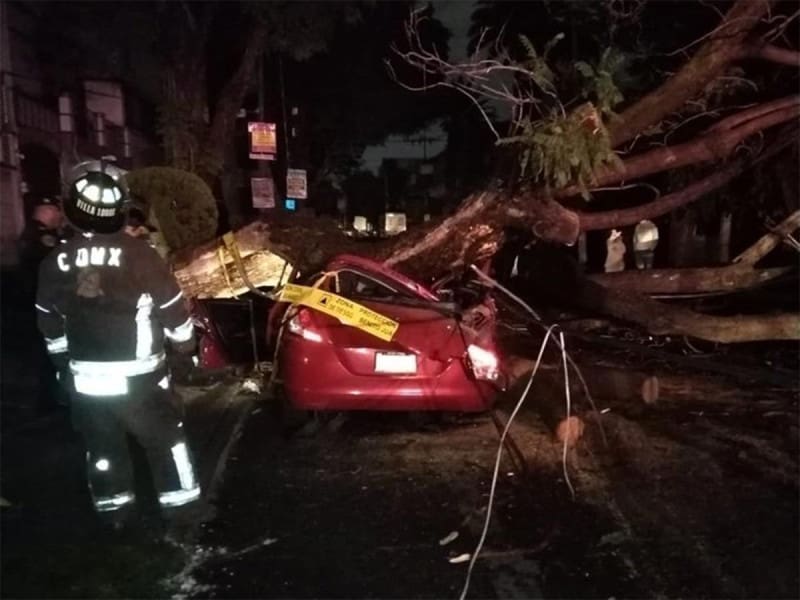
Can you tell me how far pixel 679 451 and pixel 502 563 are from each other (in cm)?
243

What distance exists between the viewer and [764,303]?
11336 millimetres

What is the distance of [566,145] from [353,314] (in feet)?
7.22

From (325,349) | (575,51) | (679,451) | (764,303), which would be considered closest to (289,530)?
(325,349)

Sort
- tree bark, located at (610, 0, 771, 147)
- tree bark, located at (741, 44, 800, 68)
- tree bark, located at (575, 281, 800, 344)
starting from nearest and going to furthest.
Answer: tree bark, located at (610, 0, 771, 147) → tree bark, located at (741, 44, 800, 68) → tree bark, located at (575, 281, 800, 344)

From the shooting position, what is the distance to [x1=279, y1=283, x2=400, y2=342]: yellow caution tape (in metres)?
6.62

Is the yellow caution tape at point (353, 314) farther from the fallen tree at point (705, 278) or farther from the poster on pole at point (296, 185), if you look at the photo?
the poster on pole at point (296, 185)

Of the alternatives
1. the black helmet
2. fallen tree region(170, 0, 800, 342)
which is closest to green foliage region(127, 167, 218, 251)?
fallen tree region(170, 0, 800, 342)

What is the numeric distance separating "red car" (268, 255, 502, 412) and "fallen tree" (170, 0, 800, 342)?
52.6 inches

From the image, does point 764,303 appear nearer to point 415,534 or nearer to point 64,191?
point 415,534

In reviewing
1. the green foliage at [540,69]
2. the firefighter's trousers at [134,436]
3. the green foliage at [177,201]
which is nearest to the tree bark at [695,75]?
the green foliage at [540,69]

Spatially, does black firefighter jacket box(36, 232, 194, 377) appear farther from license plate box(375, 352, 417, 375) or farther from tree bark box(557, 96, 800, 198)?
tree bark box(557, 96, 800, 198)

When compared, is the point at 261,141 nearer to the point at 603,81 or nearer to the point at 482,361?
the point at 603,81

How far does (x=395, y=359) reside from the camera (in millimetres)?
6684

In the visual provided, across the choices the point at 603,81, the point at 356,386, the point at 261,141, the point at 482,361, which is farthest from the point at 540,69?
the point at 261,141
